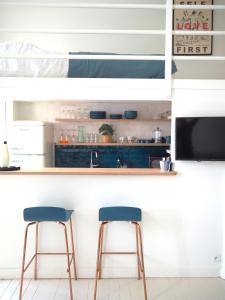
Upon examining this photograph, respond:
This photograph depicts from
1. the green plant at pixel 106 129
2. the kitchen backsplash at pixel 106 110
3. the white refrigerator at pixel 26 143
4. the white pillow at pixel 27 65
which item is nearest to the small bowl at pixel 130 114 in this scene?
the kitchen backsplash at pixel 106 110

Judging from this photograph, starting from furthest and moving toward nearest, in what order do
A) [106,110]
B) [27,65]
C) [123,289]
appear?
[106,110] < [27,65] < [123,289]

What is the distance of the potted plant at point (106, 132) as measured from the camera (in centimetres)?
554

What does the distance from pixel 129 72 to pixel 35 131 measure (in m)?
2.17

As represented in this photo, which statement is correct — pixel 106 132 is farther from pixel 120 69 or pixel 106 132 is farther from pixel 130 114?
pixel 120 69

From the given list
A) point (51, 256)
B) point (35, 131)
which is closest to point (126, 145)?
point (35, 131)

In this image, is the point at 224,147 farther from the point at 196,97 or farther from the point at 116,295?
the point at 116,295

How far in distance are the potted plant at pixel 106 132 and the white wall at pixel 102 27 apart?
4.60ft

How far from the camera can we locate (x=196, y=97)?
3213 mm

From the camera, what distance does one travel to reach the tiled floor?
2.84 metres

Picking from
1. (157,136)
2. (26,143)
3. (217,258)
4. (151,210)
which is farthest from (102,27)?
(217,258)

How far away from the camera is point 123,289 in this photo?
2.98 metres

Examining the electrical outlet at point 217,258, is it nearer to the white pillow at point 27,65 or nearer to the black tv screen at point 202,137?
the black tv screen at point 202,137

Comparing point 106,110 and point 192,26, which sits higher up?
point 192,26

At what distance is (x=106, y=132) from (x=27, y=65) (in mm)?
2538
